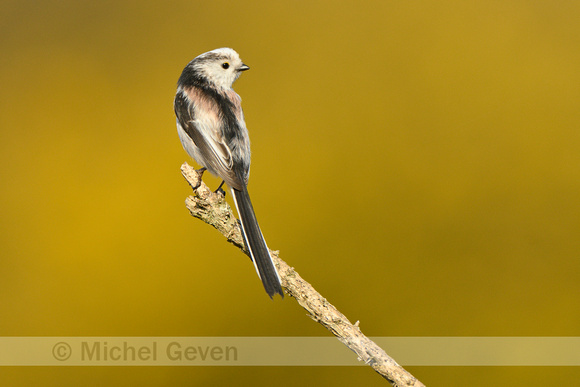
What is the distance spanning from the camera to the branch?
41.8 inches

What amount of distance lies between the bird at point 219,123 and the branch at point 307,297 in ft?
0.20

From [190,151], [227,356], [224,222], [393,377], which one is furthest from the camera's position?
[227,356]

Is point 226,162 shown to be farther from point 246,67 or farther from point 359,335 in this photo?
point 359,335

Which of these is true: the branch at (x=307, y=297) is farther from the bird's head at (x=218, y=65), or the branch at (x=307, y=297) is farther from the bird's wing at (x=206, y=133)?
the bird's head at (x=218, y=65)

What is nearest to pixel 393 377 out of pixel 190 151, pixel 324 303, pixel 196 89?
pixel 324 303

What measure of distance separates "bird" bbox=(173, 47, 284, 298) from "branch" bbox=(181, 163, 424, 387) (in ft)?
0.20

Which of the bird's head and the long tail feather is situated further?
the bird's head

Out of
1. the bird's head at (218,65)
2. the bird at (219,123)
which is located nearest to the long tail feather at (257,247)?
the bird at (219,123)

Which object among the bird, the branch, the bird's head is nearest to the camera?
the branch

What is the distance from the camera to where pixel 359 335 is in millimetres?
1092

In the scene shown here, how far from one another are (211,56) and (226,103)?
0.16 metres

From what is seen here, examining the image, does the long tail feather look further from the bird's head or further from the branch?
the bird's head

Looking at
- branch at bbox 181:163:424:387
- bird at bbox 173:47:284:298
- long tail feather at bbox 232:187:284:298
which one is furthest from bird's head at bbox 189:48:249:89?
long tail feather at bbox 232:187:284:298

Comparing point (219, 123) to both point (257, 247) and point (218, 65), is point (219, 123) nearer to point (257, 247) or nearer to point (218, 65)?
point (218, 65)
